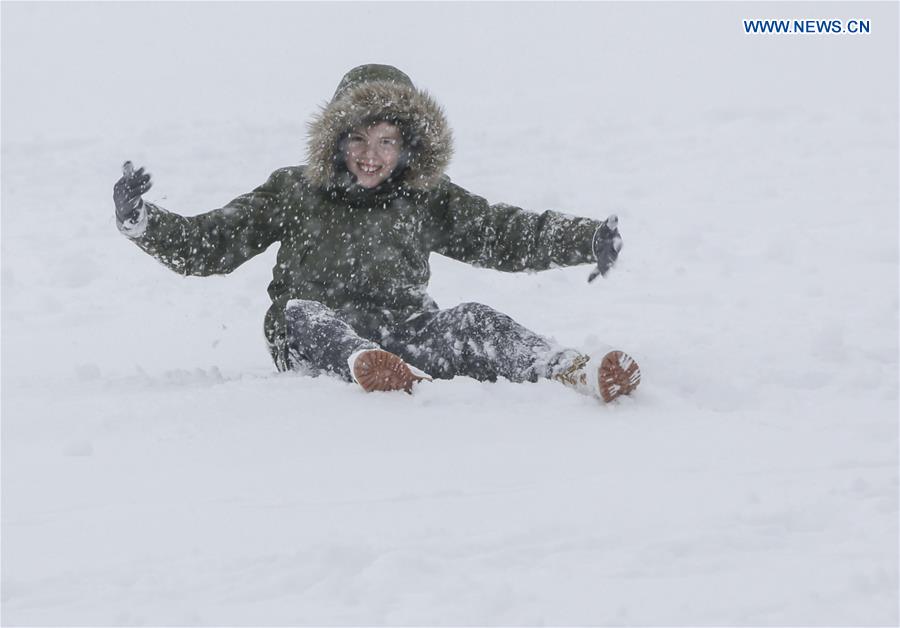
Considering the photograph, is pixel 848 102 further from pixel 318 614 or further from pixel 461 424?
pixel 318 614

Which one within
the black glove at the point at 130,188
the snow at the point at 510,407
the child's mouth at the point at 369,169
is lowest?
the snow at the point at 510,407

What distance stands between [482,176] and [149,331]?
143 inches

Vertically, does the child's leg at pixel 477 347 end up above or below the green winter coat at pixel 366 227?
below

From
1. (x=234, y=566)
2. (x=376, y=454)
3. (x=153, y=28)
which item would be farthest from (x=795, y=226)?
(x=153, y=28)

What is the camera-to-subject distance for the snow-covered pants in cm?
367

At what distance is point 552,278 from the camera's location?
579 cm

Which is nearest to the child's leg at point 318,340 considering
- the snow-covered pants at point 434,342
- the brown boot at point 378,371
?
the snow-covered pants at point 434,342

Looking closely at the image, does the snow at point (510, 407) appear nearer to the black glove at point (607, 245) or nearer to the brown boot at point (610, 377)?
the brown boot at point (610, 377)

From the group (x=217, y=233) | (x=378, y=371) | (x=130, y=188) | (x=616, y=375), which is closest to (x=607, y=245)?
(x=616, y=375)

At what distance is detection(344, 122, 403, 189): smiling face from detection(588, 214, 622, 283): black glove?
2.94 ft

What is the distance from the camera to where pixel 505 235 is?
165 inches

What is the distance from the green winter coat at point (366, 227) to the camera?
4.07 meters

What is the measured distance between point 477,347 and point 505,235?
56 cm

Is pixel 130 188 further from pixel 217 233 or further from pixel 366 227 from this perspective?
pixel 366 227
